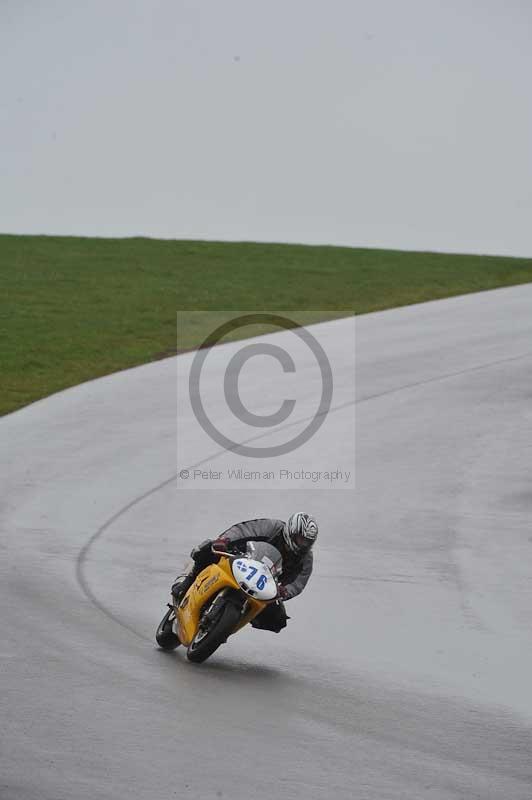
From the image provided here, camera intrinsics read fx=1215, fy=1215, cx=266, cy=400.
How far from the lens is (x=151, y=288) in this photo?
34.2 meters

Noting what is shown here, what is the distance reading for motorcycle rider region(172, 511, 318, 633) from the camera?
10.0m

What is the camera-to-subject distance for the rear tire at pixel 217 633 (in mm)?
9648

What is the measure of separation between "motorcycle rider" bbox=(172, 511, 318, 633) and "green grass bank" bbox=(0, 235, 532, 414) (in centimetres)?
1251

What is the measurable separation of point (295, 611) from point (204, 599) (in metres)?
2.61

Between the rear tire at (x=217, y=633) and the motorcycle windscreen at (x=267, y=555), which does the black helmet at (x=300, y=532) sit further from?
the rear tire at (x=217, y=633)

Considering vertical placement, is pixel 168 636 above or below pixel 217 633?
below

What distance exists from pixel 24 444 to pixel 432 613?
30.6ft

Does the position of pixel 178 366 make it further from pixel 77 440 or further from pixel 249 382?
pixel 77 440

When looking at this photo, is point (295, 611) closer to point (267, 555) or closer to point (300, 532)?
point (267, 555)
